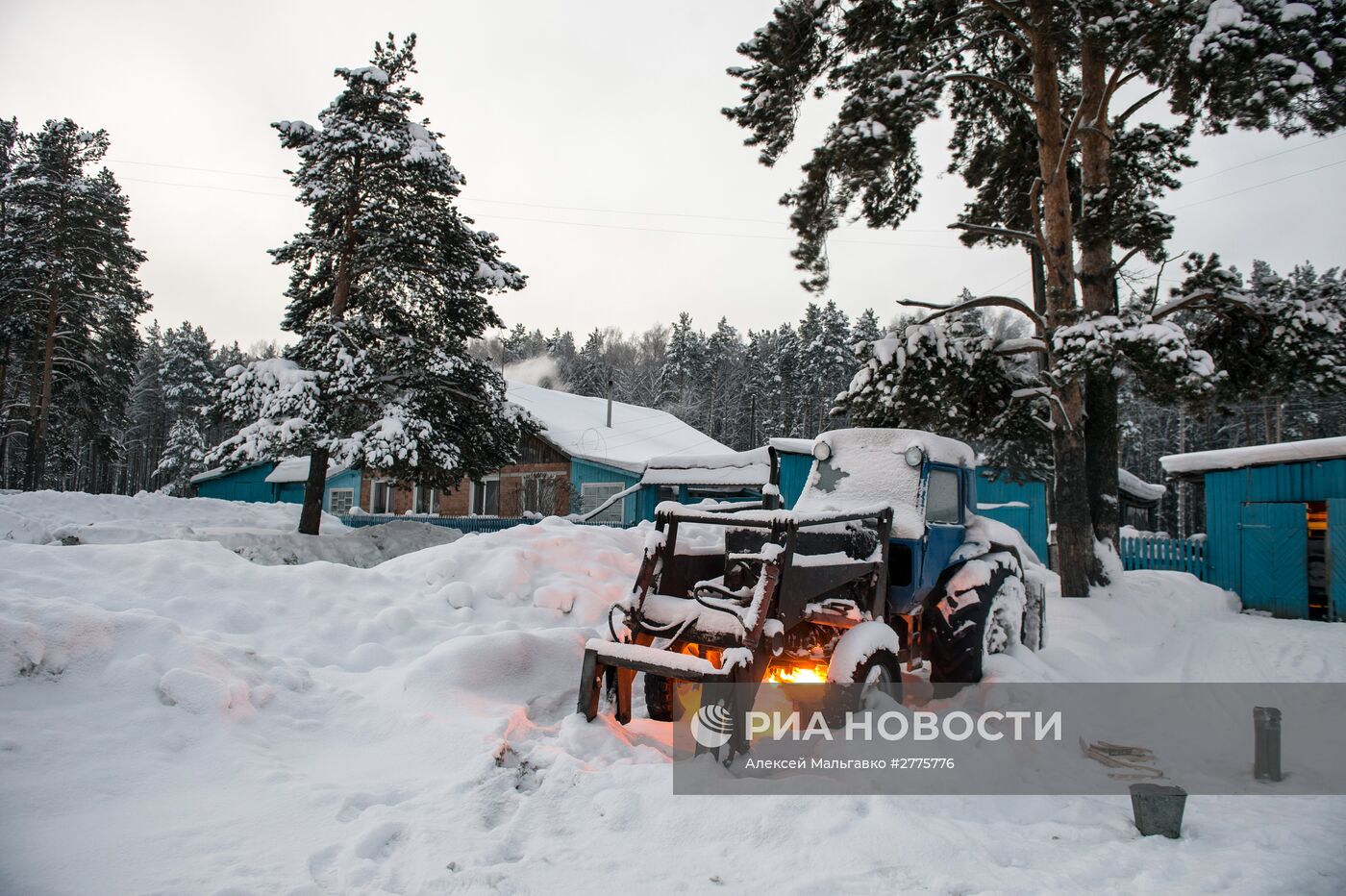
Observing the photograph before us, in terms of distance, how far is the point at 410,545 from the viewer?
63.5ft

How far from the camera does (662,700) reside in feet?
18.6

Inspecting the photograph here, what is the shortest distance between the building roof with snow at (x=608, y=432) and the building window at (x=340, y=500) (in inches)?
375

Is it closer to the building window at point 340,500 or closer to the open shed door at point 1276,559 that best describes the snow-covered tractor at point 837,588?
the open shed door at point 1276,559

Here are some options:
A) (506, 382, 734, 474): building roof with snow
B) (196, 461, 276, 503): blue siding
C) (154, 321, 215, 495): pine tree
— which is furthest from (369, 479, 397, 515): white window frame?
(154, 321, 215, 495): pine tree

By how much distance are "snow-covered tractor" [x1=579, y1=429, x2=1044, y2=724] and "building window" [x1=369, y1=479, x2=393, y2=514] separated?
1084 inches

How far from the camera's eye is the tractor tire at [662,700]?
566 centimetres

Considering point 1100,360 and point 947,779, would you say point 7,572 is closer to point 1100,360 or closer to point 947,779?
point 947,779

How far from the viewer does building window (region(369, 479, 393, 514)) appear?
Answer: 32.7 metres

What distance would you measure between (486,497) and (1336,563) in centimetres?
2678

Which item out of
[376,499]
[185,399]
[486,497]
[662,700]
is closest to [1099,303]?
[662,700]

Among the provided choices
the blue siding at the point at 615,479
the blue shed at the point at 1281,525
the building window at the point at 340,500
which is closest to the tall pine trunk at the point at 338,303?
the blue siding at the point at 615,479

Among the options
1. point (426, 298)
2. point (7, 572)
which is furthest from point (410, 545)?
point (7, 572)

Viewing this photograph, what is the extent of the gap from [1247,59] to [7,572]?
1356 cm

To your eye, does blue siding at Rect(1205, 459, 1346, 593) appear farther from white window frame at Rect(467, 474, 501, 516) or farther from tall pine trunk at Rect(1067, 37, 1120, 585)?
white window frame at Rect(467, 474, 501, 516)
